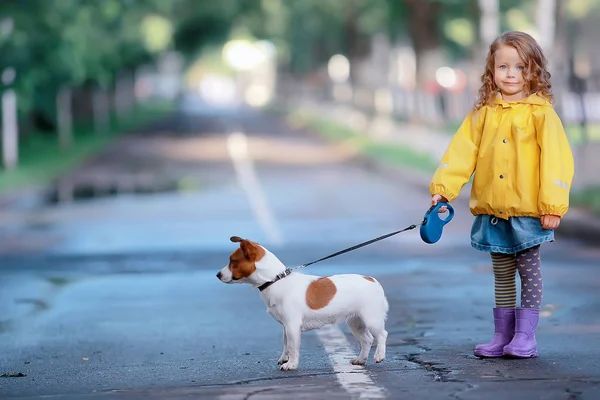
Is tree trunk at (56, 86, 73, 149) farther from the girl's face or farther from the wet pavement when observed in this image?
the girl's face

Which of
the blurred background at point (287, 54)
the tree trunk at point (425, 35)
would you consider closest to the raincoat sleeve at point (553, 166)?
the blurred background at point (287, 54)

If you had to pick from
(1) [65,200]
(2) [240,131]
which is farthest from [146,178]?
(2) [240,131]

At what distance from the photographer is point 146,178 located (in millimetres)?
30531

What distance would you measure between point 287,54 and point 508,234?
9251 cm

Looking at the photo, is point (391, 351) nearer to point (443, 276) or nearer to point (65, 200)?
point (443, 276)

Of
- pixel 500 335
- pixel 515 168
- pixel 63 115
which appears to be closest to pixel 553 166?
pixel 515 168

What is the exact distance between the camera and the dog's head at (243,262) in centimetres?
748

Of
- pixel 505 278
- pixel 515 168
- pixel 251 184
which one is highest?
pixel 515 168

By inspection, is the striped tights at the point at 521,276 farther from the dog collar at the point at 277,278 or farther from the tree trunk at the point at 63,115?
the tree trunk at the point at 63,115

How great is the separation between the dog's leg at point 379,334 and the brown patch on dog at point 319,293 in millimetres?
256

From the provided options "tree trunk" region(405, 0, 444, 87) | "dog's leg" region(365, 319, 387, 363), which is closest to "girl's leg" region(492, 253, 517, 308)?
"dog's leg" region(365, 319, 387, 363)

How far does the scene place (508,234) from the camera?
796 cm

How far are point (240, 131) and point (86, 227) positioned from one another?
40.0 metres

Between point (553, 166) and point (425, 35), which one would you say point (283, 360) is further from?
point (425, 35)
